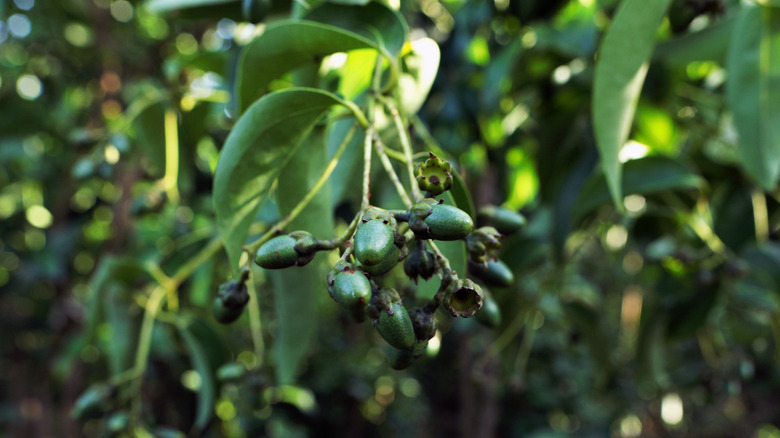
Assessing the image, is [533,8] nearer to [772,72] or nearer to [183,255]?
[772,72]

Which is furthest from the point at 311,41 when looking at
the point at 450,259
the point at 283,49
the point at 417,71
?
the point at 450,259

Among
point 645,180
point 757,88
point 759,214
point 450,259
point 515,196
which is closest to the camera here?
point 450,259

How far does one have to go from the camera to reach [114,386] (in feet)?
2.93

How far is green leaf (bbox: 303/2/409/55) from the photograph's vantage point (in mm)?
650

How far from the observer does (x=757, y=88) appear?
31.4 inches

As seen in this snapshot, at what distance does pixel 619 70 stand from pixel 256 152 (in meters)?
0.40

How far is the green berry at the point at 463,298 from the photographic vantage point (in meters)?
0.46

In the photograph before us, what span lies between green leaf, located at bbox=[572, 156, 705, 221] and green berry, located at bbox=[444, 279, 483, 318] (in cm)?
49

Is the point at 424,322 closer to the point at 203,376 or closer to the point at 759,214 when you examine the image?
the point at 203,376

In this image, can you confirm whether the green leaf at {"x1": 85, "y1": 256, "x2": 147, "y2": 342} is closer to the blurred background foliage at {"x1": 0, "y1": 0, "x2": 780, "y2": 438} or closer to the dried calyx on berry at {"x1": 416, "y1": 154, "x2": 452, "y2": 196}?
the blurred background foliage at {"x1": 0, "y1": 0, "x2": 780, "y2": 438}

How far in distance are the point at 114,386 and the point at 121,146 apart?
0.42 m

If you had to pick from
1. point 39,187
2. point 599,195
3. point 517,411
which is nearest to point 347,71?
point 599,195

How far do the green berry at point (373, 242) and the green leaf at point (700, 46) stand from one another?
70cm

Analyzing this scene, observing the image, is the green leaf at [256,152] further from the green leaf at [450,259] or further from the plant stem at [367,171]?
the green leaf at [450,259]
